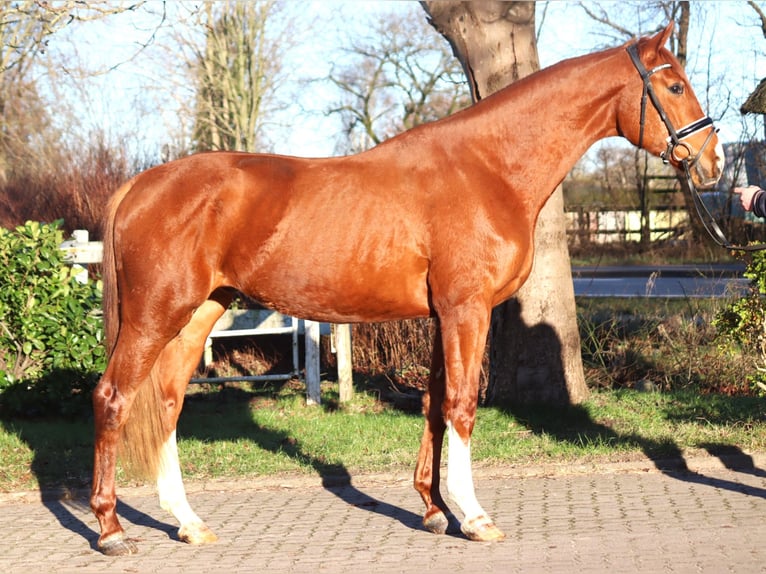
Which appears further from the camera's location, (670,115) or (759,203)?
(759,203)

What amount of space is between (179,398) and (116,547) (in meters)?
0.89

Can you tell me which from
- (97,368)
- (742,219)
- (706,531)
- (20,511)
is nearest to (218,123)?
(742,219)

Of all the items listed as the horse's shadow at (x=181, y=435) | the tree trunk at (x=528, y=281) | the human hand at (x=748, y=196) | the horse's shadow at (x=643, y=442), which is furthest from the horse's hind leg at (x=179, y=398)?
the tree trunk at (x=528, y=281)

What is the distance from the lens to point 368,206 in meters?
4.79

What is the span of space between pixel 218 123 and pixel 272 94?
179 centimetres

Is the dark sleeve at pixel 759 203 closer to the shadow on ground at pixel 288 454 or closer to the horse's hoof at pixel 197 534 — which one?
the shadow on ground at pixel 288 454

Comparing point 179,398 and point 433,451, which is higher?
point 179,398

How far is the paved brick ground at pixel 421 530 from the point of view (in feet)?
14.5

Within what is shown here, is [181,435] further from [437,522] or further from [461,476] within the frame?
[461,476]

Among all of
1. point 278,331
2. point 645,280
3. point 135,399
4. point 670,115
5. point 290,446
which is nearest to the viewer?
point 670,115

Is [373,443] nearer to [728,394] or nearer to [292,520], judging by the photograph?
[292,520]

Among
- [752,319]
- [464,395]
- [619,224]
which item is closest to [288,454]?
[464,395]

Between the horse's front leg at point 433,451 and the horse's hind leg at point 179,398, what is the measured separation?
3.83 feet

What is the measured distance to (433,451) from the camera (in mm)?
5113
